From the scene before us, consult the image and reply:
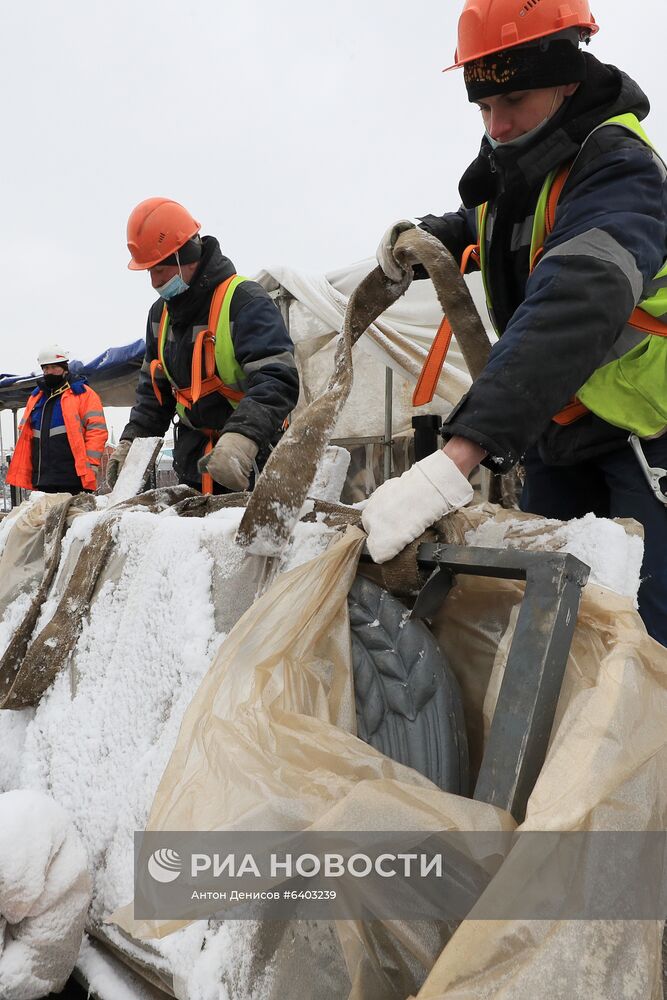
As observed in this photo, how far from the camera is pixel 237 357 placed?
2.53m

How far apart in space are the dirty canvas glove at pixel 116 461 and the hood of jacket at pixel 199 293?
0.51 m

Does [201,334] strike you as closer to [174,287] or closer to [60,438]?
[174,287]

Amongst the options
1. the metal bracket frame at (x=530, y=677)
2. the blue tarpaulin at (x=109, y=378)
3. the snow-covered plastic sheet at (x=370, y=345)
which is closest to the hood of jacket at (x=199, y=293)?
the snow-covered plastic sheet at (x=370, y=345)

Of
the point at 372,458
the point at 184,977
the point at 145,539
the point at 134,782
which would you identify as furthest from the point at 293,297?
the point at 184,977

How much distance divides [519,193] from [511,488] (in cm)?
59

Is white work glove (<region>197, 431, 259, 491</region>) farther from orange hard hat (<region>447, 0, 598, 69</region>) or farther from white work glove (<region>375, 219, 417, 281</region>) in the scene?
orange hard hat (<region>447, 0, 598, 69</region>)

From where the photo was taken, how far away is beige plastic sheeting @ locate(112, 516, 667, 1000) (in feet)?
1.99

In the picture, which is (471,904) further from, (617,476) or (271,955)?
(617,476)

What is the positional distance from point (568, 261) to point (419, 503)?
41 centimetres

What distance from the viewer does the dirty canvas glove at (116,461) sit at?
265 cm

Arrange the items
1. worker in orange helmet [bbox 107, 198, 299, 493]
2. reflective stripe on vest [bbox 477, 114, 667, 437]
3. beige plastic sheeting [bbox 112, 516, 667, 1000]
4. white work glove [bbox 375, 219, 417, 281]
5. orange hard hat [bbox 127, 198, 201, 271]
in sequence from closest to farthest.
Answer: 1. beige plastic sheeting [bbox 112, 516, 667, 1000]
2. reflective stripe on vest [bbox 477, 114, 667, 437]
3. white work glove [bbox 375, 219, 417, 281]
4. worker in orange helmet [bbox 107, 198, 299, 493]
5. orange hard hat [bbox 127, 198, 201, 271]

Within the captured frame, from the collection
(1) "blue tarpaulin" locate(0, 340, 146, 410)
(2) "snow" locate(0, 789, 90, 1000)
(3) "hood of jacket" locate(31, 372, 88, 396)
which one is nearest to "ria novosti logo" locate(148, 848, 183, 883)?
(2) "snow" locate(0, 789, 90, 1000)

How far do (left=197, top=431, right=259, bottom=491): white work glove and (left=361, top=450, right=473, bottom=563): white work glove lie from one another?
0.97 metres

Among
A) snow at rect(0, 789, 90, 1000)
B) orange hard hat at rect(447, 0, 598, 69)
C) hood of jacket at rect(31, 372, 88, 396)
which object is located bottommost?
snow at rect(0, 789, 90, 1000)
